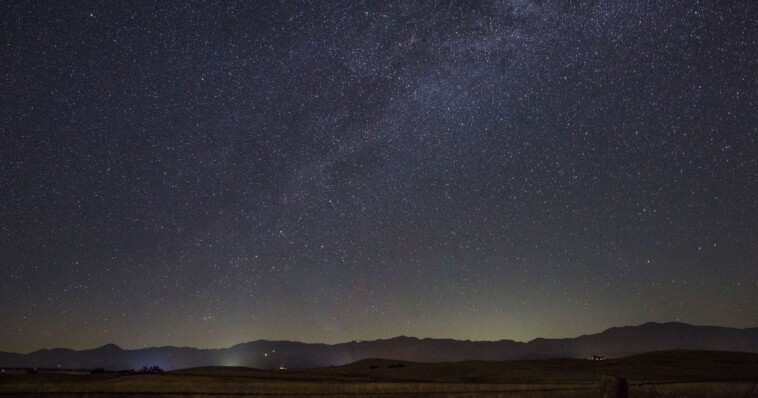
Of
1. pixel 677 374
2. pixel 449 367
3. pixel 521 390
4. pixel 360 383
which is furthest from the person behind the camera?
pixel 449 367

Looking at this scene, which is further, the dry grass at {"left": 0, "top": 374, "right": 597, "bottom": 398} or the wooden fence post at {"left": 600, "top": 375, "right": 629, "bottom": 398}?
the dry grass at {"left": 0, "top": 374, "right": 597, "bottom": 398}

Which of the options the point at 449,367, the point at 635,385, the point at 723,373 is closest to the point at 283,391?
the point at 635,385

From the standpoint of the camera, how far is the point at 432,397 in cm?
1059

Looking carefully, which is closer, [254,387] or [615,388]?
[615,388]

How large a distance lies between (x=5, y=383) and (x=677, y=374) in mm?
18144

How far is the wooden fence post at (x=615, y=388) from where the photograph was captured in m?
8.36

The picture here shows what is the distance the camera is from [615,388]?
8375mm

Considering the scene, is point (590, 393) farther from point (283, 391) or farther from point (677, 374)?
point (677, 374)

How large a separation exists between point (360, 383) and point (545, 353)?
195m

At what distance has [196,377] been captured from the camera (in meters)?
12.0

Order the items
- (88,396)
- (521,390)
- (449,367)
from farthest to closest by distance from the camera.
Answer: (449,367) < (521,390) < (88,396)

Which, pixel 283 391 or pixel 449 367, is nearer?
pixel 283 391

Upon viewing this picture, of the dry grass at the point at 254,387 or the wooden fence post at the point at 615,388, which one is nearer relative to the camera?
the wooden fence post at the point at 615,388

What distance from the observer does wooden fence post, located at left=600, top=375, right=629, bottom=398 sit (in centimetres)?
836
